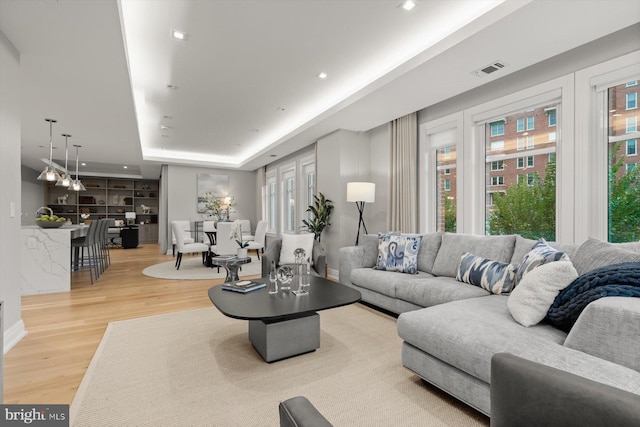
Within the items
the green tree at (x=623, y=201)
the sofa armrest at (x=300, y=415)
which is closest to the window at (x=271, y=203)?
the green tree at (x=623, y=201)

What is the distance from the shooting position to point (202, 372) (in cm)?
216

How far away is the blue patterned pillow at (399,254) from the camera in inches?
138

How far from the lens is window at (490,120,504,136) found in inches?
146

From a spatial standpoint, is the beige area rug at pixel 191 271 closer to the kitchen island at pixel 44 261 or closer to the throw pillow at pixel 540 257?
the kitchen island at pixel 44 261

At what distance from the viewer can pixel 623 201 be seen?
273cm

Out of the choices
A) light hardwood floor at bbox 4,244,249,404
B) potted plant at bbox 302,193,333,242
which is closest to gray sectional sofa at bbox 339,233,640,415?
light hardwood floor at bbox 4,244,249,404

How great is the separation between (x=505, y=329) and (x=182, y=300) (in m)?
3.71

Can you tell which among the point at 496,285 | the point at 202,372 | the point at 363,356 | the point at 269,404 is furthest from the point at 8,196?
the point at 496,285

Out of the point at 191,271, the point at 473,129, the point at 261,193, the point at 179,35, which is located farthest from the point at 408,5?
the point at 261,193

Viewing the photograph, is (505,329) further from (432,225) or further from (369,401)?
(432,225)

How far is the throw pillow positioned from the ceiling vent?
70.6 inches

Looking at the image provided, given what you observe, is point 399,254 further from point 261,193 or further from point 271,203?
point 261,193

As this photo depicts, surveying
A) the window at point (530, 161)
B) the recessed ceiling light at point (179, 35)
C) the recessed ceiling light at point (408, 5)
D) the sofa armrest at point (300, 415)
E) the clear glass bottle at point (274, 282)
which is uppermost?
the recessed ceiling light at point (408, 5)

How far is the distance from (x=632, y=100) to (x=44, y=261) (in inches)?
282
